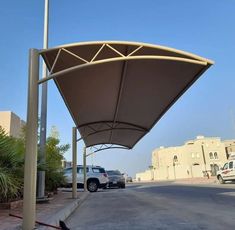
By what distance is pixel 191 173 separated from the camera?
72.4 metres

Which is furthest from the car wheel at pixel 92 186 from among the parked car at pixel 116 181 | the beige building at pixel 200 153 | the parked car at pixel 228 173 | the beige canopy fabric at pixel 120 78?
the beige building at pixel 200 153

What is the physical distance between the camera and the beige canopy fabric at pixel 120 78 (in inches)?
354

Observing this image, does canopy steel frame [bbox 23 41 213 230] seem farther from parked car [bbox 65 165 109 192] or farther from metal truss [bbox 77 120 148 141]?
parked car [bbox 65 165 109 192]

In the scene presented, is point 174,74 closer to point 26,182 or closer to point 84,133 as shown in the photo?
point 26,182

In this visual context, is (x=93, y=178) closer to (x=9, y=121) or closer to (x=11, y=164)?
(x=11, y=164)

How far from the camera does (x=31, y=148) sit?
746cm

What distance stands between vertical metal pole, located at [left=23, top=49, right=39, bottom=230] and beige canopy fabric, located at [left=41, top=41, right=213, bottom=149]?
1.58ft

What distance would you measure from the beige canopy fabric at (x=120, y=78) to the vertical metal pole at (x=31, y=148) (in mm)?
481

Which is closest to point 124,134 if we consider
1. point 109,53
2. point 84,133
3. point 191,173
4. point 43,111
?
point 84,133

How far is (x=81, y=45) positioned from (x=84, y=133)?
50.1 ft

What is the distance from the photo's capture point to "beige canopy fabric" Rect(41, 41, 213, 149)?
8.99m

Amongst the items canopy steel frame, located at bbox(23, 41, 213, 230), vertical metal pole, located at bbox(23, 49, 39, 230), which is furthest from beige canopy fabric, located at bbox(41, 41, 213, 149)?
vertical metal pole, located at bbox(23, 49, 39, 230)

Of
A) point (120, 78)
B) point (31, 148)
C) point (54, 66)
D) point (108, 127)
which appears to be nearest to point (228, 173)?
point (108, 127)

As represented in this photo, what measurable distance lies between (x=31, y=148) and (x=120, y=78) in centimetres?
633
